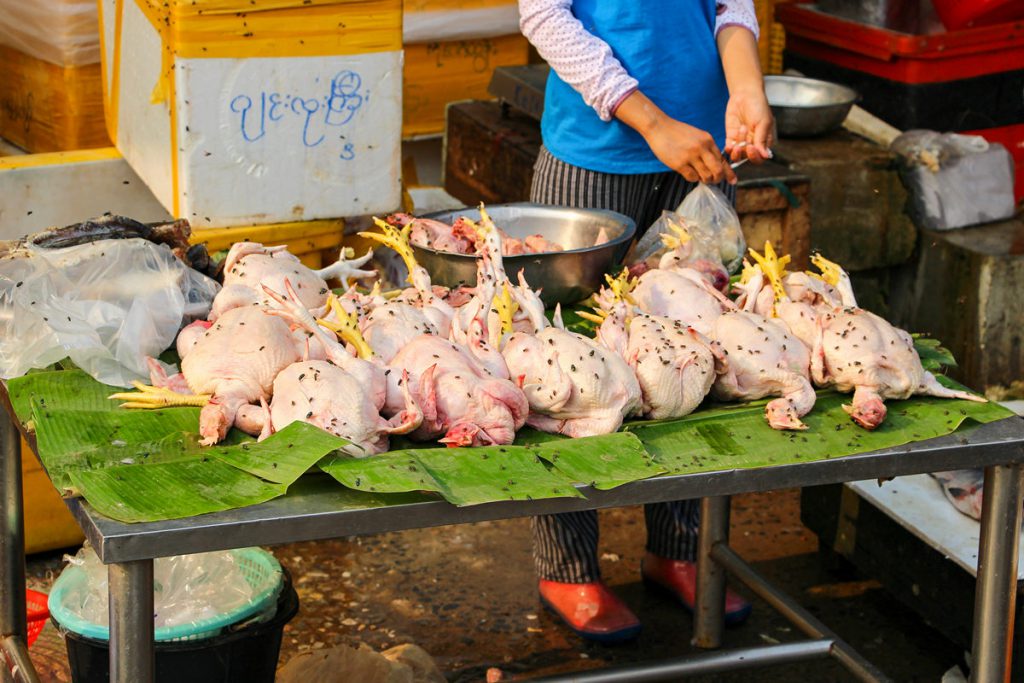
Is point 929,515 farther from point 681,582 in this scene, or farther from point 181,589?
point 181,589

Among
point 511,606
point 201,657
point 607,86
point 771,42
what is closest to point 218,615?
point 201,657

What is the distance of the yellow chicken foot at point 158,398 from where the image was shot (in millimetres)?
2273

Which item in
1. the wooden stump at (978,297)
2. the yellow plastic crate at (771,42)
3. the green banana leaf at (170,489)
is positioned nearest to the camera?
the green banana leaf at (170,489)

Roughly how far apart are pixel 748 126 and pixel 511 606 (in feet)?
5.35

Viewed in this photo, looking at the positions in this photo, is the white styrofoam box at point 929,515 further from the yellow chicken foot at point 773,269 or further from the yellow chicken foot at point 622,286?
the yellow chicken foot at point 622,286

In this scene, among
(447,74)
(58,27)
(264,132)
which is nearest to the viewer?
(264,132)

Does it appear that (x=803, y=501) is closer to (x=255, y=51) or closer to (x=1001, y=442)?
(x=1001, y=442)

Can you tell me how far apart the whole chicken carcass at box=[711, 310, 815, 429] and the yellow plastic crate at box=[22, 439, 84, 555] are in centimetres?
228

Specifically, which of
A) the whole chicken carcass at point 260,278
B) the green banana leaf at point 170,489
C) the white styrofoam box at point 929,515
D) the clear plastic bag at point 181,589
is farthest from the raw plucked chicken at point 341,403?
the white styrofoam box at point 929,515

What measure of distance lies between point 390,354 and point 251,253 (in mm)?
531

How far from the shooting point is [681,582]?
Answer: 3896mm

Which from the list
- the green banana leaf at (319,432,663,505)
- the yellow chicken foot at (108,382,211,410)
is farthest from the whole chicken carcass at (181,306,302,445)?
the green banana leaf at (319,432,663,505)

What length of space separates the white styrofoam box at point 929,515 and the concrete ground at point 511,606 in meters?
0.43

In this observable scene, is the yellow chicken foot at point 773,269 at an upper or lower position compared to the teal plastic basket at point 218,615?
upper
